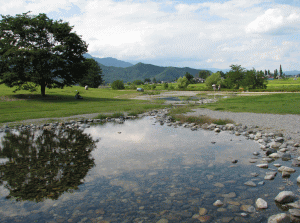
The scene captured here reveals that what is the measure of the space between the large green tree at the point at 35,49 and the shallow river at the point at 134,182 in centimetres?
2478

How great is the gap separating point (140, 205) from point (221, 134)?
9473 mm

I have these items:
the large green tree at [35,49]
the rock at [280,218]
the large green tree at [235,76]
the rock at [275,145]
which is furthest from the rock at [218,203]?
the large green tree at [235,76]

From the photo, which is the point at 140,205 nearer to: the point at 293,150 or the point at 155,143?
the point at 155,143

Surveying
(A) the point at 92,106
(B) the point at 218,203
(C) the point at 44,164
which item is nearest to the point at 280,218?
(B) the point at 218,203

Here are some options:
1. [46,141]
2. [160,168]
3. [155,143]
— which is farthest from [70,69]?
[160,168]

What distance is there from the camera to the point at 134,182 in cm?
700

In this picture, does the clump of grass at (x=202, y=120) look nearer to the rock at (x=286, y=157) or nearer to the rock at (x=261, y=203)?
the rock at (x=286, y=157)

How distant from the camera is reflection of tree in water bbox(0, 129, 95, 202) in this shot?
672 cm

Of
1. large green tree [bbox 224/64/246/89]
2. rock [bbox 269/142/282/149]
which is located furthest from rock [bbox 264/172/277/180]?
large green tree [bbox 224/64/246/89]

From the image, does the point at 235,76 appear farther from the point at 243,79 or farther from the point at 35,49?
the point at 35,49

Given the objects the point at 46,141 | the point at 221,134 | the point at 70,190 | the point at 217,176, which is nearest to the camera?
the point at 70,190

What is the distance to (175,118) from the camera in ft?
64.7

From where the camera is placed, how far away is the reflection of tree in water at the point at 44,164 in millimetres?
6719

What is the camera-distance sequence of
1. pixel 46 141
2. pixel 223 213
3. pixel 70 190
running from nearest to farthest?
1. pixel 223 213
2. pixel 70 190
3. pixel 46 141
